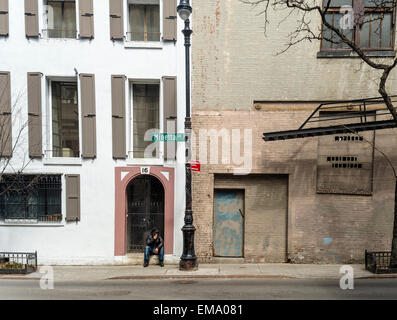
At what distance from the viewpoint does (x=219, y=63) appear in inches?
418

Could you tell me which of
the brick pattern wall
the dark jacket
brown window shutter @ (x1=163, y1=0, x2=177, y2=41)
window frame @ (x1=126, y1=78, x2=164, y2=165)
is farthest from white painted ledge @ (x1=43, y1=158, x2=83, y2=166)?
brown window shutter @ (x1=163, y1=0, x2=177, y2=41)

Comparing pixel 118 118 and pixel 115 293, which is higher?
pixel 118 118

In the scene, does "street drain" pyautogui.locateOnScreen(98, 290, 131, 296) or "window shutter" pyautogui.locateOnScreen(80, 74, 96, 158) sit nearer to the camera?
"street drain" pyautogui.locateOnScreen(98, 290, 131, 296)

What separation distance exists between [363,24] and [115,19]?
9.13 meters

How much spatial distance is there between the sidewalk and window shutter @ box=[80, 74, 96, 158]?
411 centimetres

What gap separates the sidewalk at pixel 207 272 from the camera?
8.95m

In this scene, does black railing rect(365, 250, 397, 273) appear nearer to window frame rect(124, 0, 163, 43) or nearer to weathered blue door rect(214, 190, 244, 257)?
weathered blue door rect(214, 190, 244, 257)

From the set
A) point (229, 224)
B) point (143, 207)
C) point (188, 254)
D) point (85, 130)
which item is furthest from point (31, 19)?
point (229, 224)

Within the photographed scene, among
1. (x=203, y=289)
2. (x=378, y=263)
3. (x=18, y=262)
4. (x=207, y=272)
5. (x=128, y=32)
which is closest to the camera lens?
(x=203, y=289)

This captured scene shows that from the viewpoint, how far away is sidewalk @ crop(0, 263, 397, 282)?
895 cm

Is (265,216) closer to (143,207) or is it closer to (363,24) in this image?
Result: (143,207)

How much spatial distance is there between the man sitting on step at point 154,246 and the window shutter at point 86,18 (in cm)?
765

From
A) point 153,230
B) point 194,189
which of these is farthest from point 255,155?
point 153,230

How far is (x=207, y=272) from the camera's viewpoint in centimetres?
930
